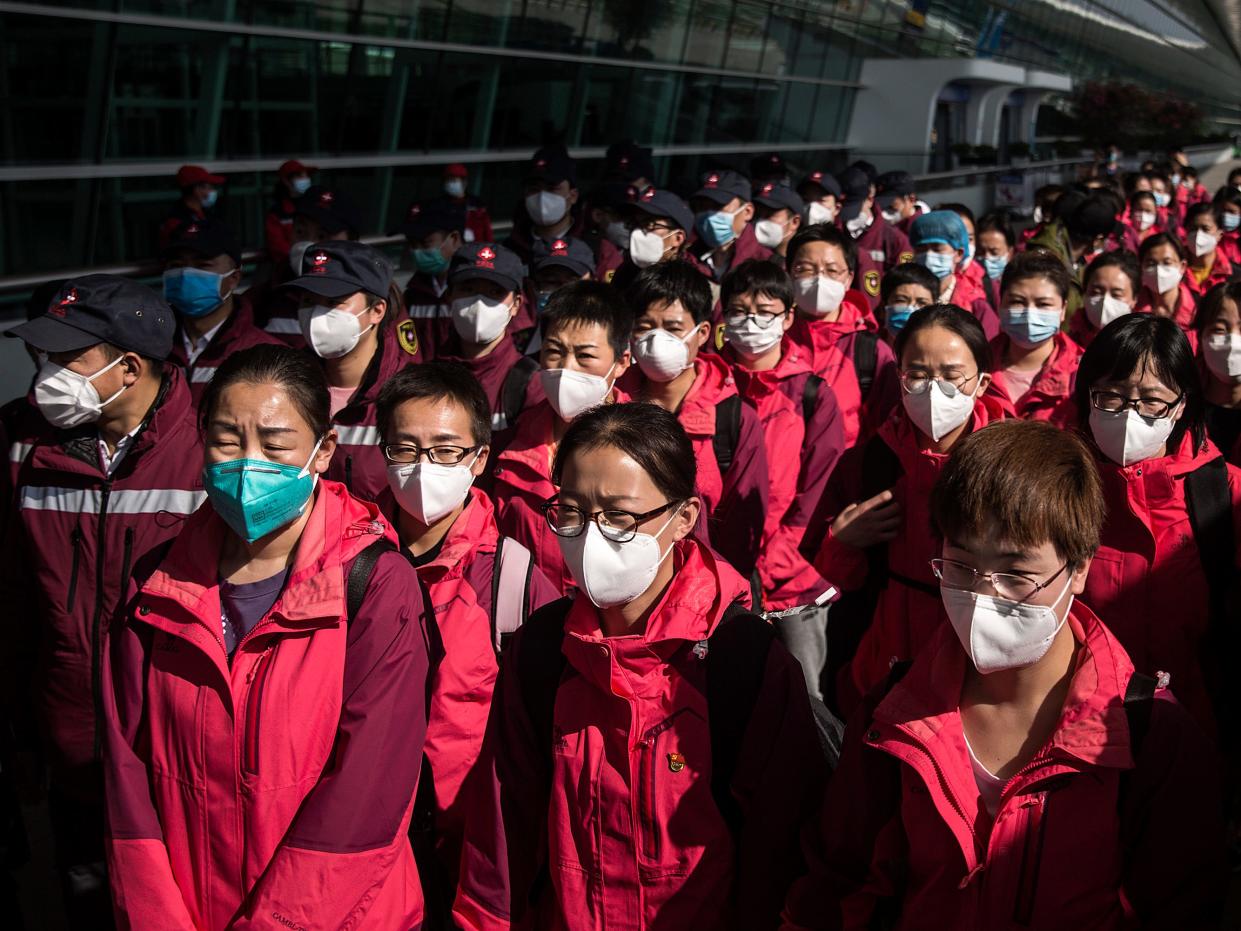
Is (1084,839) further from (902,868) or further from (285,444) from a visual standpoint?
(285,444)

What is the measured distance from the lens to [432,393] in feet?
11.7

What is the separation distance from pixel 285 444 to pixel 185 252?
12.6 feet

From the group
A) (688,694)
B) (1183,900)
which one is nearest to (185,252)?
(688,694)

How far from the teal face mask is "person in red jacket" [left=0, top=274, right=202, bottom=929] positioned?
0.91m

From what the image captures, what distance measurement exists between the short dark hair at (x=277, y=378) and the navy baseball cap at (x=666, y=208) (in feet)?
15.8

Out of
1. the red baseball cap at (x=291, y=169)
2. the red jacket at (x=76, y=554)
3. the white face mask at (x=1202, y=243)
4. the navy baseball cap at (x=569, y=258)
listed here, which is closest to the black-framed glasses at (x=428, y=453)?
the red jacket at (x=76, y=554)

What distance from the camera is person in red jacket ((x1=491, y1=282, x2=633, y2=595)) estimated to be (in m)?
4.08

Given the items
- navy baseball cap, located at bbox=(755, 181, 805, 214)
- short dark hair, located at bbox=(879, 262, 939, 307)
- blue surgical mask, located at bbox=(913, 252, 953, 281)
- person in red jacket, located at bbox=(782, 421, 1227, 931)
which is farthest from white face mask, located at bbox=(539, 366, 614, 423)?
navy baseball cap, located at bbox=(755, 181, 805, 214)

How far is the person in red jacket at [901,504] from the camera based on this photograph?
3.70m

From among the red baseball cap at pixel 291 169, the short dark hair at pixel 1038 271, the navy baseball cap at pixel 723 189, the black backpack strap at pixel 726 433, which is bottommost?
the red baseball cap at pixel 291 169

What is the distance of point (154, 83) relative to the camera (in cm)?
1095

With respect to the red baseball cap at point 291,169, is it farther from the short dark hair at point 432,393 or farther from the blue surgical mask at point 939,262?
the short dark hair at point 432,393

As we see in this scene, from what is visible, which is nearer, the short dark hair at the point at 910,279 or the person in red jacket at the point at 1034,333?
the person in red jacket at the point at 1034,333

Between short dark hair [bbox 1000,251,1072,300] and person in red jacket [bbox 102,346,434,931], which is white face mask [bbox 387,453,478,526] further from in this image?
short dark hair [bbox 1000,251,1072,300]
